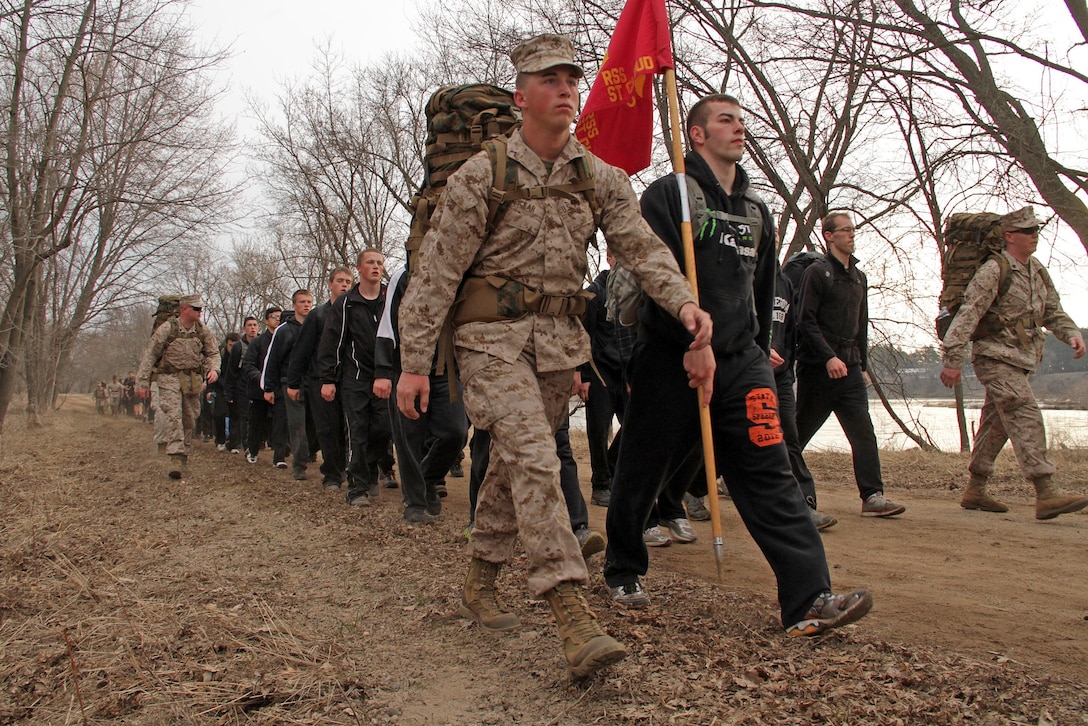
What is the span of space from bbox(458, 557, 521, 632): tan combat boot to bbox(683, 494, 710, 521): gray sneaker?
3513 mm

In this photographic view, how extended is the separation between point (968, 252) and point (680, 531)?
367cm

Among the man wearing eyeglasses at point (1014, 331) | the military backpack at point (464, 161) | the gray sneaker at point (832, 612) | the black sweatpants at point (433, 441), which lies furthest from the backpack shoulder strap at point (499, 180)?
the man wearing eyeglasses at point (1014, 331)

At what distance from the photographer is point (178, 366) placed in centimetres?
1131

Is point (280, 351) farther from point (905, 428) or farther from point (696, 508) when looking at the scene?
point (905, 428)

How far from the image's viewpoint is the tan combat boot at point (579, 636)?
9.54 feet

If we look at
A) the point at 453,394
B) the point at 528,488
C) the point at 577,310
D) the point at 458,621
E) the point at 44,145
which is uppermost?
the point at 44,145

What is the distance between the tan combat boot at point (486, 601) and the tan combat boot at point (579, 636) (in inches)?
26.4

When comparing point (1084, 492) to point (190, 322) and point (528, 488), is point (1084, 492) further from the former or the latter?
point (190, 322)

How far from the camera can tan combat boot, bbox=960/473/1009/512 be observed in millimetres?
7367

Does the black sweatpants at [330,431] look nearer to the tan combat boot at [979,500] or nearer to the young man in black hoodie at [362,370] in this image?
the young man in black hoodie at [362,370]

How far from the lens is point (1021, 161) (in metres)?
12.8

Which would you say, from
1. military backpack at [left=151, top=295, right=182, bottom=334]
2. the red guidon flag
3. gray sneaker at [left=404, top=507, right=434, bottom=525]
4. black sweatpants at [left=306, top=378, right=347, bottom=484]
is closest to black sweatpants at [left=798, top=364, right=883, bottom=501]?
the red guidon flag

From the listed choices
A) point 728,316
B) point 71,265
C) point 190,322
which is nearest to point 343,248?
point 71,265

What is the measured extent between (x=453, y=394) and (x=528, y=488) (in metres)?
0.70
